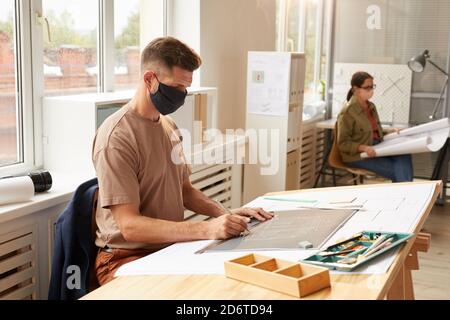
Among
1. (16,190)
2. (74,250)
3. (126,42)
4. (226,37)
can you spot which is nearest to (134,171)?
(74,250)

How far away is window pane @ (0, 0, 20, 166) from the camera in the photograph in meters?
2.78

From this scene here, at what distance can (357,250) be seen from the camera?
1.70m

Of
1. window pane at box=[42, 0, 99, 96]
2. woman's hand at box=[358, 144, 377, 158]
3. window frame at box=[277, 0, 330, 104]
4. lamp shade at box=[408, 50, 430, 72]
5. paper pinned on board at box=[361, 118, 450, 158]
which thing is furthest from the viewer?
window frame at box=[277, 0, 330, 104]

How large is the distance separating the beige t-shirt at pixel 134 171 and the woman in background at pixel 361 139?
9.45ft

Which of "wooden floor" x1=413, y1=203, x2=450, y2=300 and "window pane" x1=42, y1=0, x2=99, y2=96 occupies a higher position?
"window pane" x1=42, y1=0, x2=99, y2=96

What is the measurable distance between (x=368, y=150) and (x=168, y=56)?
9.87ft

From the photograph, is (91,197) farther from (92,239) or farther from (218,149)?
(218,149)

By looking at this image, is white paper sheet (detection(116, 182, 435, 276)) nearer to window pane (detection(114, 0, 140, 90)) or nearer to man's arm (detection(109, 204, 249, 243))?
man's arm (detection(109, 204, 249, 243))

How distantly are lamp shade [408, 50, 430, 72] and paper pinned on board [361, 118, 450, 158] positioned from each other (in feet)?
2.27

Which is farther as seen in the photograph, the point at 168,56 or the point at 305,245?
the point at 168,56

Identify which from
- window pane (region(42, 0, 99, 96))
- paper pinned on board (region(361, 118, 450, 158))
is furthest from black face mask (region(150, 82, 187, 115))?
paper pinned on board (region(361, 118, 450, 158))

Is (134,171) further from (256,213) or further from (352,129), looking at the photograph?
(352,129)

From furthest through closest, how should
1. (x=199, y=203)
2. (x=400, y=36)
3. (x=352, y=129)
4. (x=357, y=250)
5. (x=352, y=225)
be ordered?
1. (x=400, y=36)
2. (x=352, y=129)
3. (x=199, y=203)
4. (x=352, y=225)
5. (x=357, y=250)

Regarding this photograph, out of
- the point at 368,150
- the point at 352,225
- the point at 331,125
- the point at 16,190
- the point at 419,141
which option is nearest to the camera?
the point at 352,225
